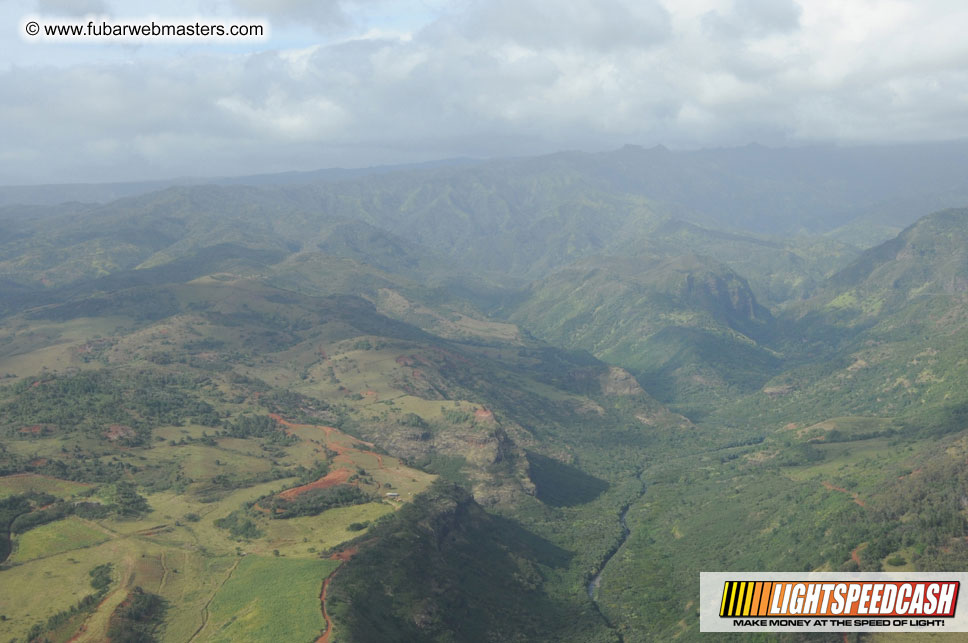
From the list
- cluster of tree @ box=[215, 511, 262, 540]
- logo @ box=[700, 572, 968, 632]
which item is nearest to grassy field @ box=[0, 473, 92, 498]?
cluster of tree @ box=[215, 511, 262, 540]

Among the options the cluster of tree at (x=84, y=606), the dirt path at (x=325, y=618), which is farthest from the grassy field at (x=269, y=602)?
the cluster of tree at (x=84, y=606)

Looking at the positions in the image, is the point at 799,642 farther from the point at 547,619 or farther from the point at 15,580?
the point at 15,580

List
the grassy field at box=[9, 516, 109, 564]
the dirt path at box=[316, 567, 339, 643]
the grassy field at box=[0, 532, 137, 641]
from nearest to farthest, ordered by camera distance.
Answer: the grassy field at box=[0, 532, 137, 641] < the dirt path at box=[316, 567, 339, 643] < the grassy field at box=[9, 516, 109, 564]

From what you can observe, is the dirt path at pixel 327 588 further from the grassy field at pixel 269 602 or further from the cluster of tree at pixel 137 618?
the cluster of tree at pixel 137 618

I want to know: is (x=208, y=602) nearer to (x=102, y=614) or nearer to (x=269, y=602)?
(x=269, y=602)

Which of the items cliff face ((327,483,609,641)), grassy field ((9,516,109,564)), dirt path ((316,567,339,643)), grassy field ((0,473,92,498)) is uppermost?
grassy field ((0,473,92,498))

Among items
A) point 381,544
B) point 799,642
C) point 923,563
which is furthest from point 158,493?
point 923,563

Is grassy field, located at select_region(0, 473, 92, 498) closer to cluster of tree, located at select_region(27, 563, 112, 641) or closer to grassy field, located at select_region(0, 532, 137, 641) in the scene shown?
grassy field, located at select_region(0, 532, 137, 641)
